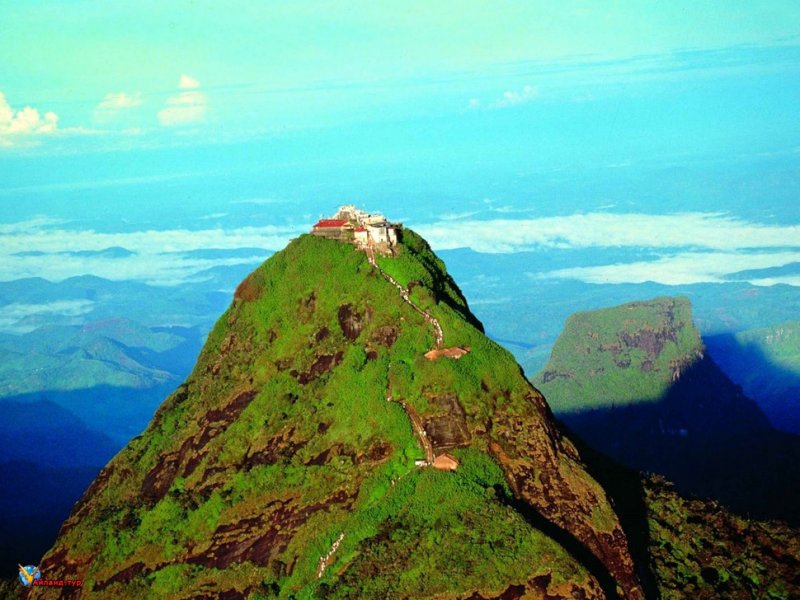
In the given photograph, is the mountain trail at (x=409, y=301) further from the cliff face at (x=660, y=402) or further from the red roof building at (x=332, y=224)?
the cliff face at (x=660, y=402)

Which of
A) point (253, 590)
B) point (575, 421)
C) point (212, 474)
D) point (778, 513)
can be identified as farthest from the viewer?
point (575, 421)

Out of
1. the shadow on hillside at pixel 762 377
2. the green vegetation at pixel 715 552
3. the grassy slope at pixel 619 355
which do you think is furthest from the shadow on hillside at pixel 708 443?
the green vegetation at pixel 715 552

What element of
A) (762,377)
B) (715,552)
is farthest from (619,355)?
(715,552)

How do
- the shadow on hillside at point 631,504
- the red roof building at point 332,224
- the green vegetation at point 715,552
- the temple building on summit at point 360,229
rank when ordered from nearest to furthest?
the shadow on hillside at point 631,504 → the green vegetation at point 715,552 → the temple building on summit at point 360,229 → the red roof building at point 332,224

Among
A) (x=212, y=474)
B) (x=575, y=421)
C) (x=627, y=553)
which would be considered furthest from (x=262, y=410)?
(x=575, y=421)

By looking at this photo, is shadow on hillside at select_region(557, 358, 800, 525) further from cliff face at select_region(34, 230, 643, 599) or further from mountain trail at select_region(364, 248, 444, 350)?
cliff face at select_region(34, 230, 643, 599)

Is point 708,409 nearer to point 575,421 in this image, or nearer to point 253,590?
point 575,421

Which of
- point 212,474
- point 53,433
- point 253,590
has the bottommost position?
point 53,433
